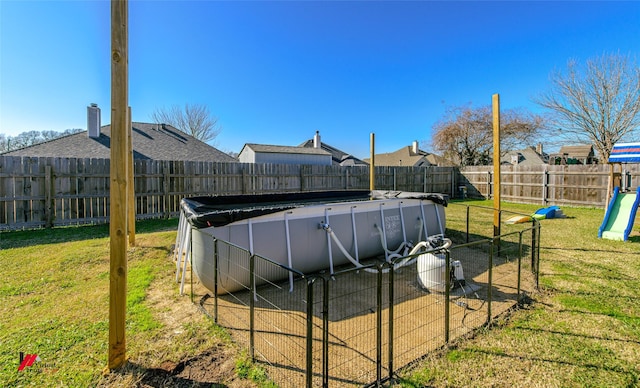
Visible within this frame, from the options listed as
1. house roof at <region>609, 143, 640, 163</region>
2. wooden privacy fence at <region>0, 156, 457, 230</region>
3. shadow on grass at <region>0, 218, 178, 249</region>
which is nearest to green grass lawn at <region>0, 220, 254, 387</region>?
shadow on grass at <region>0, 218, 178, 249</region>

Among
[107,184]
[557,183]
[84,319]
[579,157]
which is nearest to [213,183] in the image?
[107,184]

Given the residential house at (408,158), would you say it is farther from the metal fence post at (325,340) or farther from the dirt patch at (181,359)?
the metal fence post at (325,340)

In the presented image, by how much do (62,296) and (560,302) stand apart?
5.49 m

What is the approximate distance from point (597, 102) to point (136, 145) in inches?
870

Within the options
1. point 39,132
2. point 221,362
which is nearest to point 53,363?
point 221,362

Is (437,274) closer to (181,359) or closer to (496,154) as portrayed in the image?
(181,359)

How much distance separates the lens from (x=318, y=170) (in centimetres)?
1170

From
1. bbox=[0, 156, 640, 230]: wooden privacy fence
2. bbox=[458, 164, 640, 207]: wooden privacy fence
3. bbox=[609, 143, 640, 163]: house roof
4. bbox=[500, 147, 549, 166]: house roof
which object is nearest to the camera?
bbox=[609, 143, 640, 163]: house roof

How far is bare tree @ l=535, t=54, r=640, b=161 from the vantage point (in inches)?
538

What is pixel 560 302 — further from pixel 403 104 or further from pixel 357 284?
pixel 403 104

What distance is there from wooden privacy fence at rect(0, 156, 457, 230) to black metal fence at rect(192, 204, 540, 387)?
21.7 ft

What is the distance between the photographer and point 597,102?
48.0ft

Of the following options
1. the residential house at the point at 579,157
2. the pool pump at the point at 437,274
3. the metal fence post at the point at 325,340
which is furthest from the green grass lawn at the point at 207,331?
the residential house at the point at 579,157

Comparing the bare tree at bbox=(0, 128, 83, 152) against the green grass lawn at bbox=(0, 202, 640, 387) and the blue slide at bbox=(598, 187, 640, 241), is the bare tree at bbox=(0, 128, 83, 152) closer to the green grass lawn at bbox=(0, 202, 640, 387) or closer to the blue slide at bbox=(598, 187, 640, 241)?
the green grass lawn at bbox=(0, 202, 640, 387)
